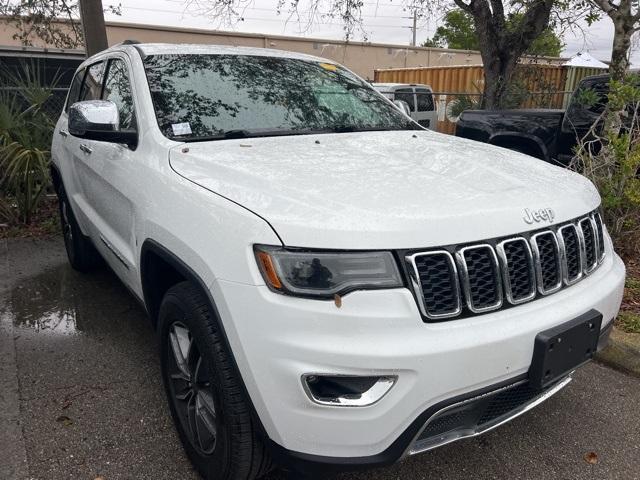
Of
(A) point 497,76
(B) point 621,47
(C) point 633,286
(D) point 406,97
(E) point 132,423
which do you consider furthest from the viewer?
(D) point 406,97

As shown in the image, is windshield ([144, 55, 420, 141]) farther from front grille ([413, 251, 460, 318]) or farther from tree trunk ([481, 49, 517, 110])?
tree trunk ([481, 49, 517, 110])

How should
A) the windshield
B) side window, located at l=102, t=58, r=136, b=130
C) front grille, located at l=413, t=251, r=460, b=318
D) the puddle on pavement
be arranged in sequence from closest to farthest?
front grille, located at l=413, t=251, r=460, b=318
the windshield
side window, located at l=102, t=58, r=136, b=130
the puddle on pavement

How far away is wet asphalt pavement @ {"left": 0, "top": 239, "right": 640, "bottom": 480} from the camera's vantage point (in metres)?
2.39

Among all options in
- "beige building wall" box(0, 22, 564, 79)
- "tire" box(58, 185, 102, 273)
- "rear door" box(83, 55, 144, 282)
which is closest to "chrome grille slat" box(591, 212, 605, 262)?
"rear door" box(83, 55, 144, 282)

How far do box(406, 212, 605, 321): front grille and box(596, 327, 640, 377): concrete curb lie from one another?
4.78 feet

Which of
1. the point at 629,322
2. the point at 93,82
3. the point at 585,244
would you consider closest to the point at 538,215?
the point at 585,244

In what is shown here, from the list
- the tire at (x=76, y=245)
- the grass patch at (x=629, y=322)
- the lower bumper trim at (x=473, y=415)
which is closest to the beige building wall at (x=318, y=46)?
the tire at (x=76, y=245)

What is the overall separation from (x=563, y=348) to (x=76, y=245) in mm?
3923

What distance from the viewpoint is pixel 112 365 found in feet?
10.7

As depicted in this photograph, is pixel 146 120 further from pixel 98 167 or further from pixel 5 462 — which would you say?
pixel 5 462

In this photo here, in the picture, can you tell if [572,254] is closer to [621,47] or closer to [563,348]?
[563,348]

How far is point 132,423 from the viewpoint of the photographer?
8.87 ft

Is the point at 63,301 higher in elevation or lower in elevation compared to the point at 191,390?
lower

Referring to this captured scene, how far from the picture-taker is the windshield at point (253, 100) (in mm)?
2824
